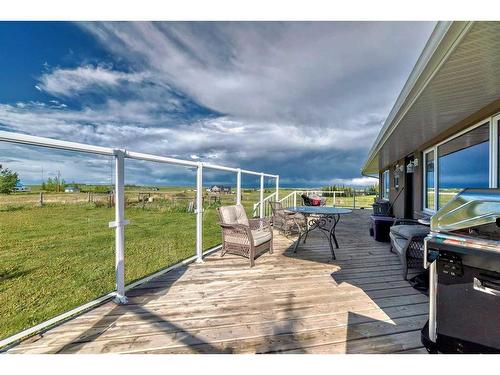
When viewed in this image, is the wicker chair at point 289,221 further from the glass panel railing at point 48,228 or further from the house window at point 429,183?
the glass panel railing at point 48,228

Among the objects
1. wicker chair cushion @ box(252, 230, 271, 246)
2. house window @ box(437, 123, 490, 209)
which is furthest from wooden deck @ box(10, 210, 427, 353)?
house window @ box(437, 123, 490, 209)

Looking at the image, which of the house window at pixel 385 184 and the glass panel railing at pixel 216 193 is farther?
the house window at pixel 385 184

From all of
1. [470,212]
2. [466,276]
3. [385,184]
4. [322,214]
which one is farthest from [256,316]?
[385,184]

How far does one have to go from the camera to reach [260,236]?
3896 mm

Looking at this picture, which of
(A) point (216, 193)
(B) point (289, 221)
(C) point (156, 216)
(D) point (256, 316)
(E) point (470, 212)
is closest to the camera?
(E) point (470, 212)

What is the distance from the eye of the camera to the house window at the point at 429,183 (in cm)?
522

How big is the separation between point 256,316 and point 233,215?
89.3 inches

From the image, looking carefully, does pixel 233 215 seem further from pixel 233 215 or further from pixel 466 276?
pixel 466 276

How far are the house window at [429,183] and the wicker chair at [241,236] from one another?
390cm

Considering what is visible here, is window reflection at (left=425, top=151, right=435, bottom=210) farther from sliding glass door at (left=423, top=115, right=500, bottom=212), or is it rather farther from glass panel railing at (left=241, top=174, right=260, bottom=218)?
glass panel railing at (left=241, top=174, right=260, bottom=218)

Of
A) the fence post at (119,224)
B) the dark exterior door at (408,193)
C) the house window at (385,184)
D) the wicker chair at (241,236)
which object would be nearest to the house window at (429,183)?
the dark exterior door at (408,193)

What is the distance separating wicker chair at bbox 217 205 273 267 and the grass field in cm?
51
